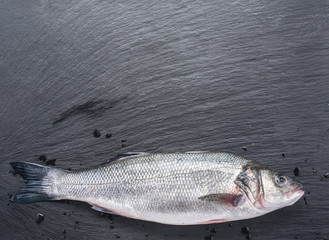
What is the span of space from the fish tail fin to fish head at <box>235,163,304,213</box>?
2662 millimetres

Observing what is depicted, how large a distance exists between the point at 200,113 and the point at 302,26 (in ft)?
7.96

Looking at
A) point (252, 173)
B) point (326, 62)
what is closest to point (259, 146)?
point (252, 173)

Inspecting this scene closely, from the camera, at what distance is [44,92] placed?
17.7ft

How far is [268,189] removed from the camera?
4117mm

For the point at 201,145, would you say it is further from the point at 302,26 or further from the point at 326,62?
the point at 302,26

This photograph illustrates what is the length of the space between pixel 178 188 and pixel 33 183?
2.10m

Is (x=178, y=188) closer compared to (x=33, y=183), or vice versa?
(x=178, y=188)

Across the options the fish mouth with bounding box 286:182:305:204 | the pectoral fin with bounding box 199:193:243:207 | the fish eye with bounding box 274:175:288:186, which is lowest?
the pectoral fin with bounding box 199:193:243:207

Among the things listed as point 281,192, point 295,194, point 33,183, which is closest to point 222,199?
point 281,192

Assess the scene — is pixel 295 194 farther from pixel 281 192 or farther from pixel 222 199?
pixel 222 199

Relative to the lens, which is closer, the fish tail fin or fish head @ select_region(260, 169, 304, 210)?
fish head @ select_region(260, 169, 304, 210)

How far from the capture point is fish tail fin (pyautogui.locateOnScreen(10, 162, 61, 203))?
445cm

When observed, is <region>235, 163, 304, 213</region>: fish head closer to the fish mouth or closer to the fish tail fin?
the fish mouth

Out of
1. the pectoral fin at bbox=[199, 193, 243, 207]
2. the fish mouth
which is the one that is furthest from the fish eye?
the pectoral fin at bbox=[199, 193, 243, 207]
